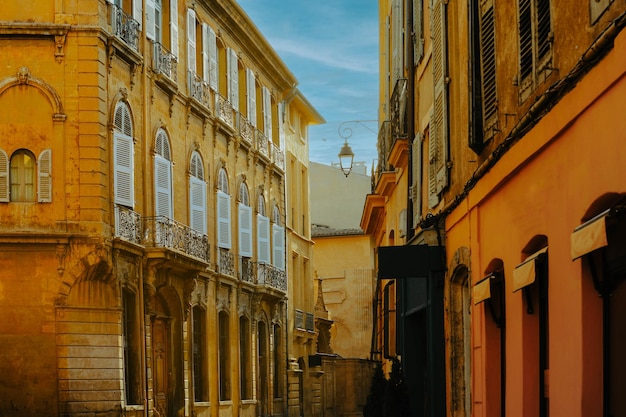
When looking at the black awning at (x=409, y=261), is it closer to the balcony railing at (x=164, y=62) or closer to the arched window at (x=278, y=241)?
the balcony railing at (x=164, y=62)

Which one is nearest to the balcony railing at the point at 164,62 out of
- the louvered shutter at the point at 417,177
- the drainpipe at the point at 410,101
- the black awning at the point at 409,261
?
the drainpipe at the point at 410,101

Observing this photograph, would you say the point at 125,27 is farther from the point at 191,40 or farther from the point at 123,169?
the point at 191,40

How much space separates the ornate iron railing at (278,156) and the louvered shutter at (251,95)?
3004 millimetres

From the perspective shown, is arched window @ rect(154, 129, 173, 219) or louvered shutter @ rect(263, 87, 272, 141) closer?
arched window @ rect(154, 129, 173, 219)

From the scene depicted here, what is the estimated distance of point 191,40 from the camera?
32.6 meters

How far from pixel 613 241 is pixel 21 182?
1918 centimetres

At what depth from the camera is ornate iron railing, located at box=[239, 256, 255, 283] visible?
37688 mm

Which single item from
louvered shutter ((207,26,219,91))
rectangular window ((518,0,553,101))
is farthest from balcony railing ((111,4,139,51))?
rectangular window ((518,0,553,101))

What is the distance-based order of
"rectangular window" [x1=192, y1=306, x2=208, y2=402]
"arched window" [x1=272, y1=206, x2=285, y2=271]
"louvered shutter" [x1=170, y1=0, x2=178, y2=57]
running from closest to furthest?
1. "louvered shutter" [x1=170, y1=0, x2=178, y2=57]
2. "rectangular window" [x1=192, y1=306, x2=208, y2=402]
3. "arched window" [x1=272, y1=206, x2=285, y2=271]

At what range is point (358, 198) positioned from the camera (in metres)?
72.1

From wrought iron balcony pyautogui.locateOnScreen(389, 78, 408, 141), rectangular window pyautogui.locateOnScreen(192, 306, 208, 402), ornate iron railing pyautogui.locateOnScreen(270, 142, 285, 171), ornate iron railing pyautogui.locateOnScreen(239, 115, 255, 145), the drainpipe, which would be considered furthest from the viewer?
ornate iron railing pyautogui.locateOnScreen(270, 142, 285, 171)

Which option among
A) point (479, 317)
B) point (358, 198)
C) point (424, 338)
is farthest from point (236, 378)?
point (358, 198)

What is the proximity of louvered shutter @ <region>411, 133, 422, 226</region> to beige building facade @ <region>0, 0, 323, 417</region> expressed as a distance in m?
7.69

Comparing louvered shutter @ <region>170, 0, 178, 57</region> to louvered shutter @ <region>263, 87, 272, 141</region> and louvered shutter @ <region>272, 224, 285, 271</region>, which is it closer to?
louvered shutter @ <region>263, 87, 272, 141</region>
